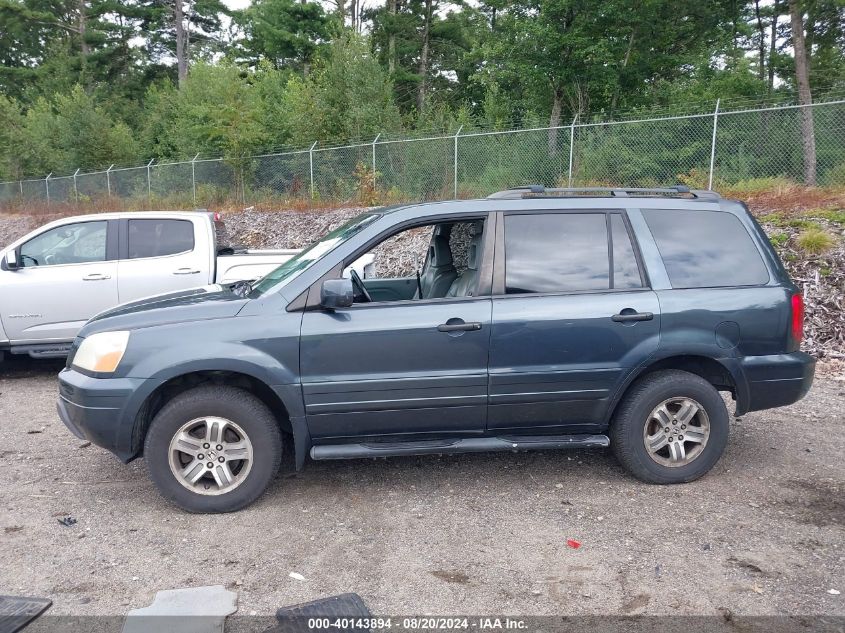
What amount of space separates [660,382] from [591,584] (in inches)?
62.2

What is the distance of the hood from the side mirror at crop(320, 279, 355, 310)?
56 centimetres

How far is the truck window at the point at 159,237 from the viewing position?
7.68 meters

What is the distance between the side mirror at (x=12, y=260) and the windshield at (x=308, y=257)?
4.16 m

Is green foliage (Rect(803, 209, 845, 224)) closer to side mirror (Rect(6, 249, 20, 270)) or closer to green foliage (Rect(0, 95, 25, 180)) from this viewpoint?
side mirror (Rect(6, 249, 20, 270))

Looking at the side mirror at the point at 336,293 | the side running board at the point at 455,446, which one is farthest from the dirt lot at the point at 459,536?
the side mirror at the point at 336,293

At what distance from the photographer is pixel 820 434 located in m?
5.60

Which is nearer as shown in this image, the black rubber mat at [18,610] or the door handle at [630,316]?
the black rubber mat at [18,610]

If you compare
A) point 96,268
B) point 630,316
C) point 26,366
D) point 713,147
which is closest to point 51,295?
point 96,268

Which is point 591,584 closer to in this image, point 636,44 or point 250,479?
point 250,479

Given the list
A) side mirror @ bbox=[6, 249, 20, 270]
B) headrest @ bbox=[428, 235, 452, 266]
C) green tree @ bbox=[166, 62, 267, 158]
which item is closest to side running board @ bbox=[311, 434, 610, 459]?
headrest @ bbox=[428, 235, 452, 266]

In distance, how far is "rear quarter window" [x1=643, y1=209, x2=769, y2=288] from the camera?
4.52 m

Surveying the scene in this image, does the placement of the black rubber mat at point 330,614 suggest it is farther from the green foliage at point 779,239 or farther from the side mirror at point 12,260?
the green foliage at point 779,239

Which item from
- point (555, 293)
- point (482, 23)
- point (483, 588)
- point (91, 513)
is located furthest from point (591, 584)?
point (482, 23)

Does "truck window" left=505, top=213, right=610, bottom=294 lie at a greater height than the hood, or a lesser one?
greater
